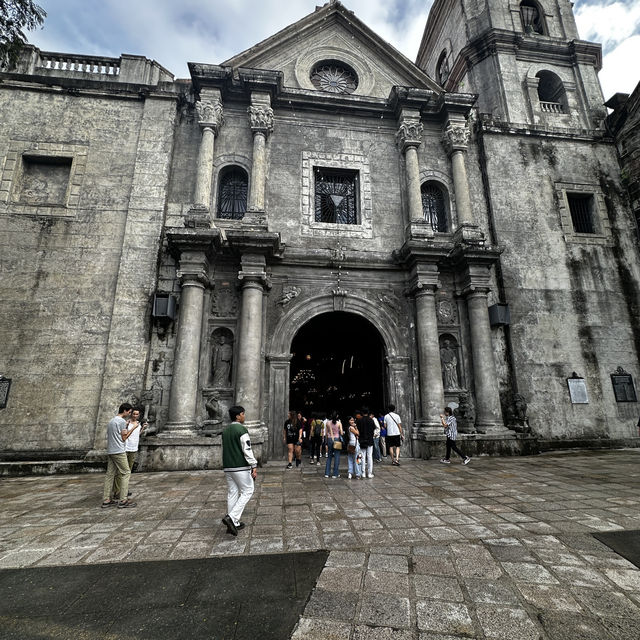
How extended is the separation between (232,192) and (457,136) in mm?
8004

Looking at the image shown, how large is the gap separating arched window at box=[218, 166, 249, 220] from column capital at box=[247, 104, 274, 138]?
1332 millimetres

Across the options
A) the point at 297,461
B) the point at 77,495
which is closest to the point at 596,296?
the point at 297,461

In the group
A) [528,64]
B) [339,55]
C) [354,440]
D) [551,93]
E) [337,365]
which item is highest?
[528,64]

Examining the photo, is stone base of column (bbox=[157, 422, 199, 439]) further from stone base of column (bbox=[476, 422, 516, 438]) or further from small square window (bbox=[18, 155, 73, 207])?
stone base of column (bbox=[476, 422, 516, 438])

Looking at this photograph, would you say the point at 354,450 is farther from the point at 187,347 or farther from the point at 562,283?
the point at 562,283

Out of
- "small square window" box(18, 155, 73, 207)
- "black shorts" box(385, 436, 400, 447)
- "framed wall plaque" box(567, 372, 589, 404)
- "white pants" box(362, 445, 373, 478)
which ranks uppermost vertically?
"small square window" box(18, 155, 73, 207)

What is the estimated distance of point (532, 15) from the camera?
55.0ft

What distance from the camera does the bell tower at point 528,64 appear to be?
46.9 feet

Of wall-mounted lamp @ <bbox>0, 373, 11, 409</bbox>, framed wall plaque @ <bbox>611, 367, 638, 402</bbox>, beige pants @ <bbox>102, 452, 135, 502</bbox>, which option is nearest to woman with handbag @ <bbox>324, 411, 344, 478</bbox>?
beige pants @ <bbox>102, 452, 135, 502</bbox>

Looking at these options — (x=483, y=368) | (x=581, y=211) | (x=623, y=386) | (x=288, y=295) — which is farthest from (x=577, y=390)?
(x=288, y=295)

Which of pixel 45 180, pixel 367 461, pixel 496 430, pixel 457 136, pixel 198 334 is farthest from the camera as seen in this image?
pixel 457 136

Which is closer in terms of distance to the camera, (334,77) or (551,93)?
(334,77)

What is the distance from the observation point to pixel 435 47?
2030 centimetres

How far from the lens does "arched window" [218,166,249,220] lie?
1143 cm
